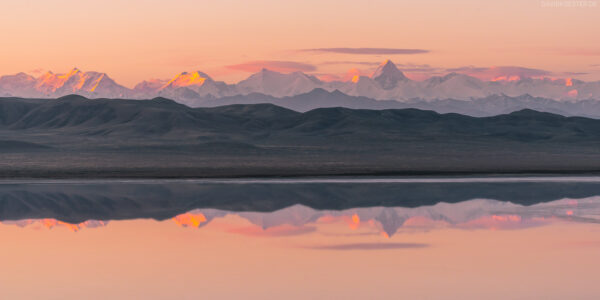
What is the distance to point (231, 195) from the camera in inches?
1369

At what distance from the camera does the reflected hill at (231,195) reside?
93.4ft

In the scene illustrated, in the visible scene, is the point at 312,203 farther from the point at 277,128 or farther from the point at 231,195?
the point at 277,128

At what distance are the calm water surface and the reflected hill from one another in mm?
109

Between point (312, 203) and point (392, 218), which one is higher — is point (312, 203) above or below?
above

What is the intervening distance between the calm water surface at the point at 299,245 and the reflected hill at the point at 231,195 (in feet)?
0.36

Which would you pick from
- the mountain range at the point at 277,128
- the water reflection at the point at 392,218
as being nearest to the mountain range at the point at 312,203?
the water reflection at the point at 392,218

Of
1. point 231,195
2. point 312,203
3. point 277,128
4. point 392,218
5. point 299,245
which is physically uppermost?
point 277,128

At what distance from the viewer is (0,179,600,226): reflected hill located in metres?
28.5

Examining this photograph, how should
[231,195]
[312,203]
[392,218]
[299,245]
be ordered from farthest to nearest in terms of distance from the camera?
[231,195] < [312,203] < [392,218] < [299,245]

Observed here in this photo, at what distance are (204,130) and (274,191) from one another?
127334mm

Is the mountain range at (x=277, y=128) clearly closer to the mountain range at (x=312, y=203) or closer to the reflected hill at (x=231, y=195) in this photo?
the reflected hill at (x=231, y=195)

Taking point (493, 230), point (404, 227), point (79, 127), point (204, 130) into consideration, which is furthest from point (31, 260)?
point (79, 127)

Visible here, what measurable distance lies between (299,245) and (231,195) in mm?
15226

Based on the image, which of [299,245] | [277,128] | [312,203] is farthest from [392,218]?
[277,128]
